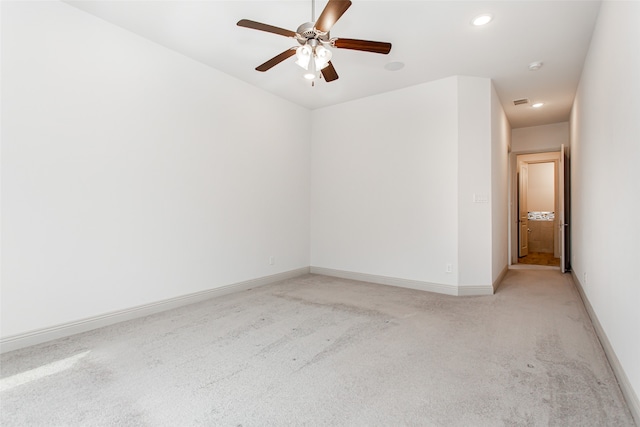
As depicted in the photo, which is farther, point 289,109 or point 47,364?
point 289,109

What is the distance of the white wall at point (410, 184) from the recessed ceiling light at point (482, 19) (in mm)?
1245

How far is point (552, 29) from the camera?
3053mm

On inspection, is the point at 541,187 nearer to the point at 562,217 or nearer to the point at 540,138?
the point at 540,138

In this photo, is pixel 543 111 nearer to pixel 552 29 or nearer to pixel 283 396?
pixel 552 29

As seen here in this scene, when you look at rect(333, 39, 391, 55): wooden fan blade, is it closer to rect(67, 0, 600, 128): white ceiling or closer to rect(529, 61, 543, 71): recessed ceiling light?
rect(67, 0, 600, 128): white ceiling

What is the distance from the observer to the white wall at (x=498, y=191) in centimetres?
438

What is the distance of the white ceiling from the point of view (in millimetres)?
2771

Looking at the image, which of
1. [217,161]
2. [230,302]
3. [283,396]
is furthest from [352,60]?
[283,396]

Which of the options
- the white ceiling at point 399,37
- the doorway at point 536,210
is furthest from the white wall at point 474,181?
the doorway at point 536,210

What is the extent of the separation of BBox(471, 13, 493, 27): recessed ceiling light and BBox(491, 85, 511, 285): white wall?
5.37ft

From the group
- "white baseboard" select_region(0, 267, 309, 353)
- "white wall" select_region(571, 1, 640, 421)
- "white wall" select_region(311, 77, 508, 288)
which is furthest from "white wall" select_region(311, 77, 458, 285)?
"white baseboard" select_region(0, 267, 309, 353)

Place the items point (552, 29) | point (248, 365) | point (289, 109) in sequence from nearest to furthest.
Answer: point (248, 365) → point (552, 29) → point (289, 109)

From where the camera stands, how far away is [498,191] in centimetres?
489

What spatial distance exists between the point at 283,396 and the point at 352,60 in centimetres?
345
